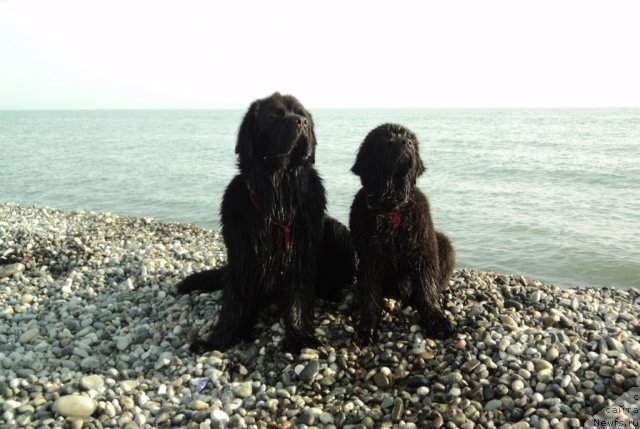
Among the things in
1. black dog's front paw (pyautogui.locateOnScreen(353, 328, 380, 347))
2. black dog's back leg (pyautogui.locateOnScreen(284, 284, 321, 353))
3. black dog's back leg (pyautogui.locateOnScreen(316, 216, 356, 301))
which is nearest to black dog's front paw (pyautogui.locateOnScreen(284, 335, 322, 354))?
black dog's back leg (pyautogui.locateOnScreen(284, 284, 321, 353))

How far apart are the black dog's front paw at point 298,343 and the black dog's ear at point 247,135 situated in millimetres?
1451

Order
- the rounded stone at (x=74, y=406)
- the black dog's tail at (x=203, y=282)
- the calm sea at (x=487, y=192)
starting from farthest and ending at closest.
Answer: the calm sea at (x=487, y=192), the black dog's tail at (x=203, y=282), the rounded stone at (x=74, y=406)

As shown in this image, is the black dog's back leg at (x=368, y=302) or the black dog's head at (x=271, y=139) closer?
the black dog's head at (x=271, y=139)

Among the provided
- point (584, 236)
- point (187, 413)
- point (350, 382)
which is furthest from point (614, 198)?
point (187, 413)

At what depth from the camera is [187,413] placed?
3.53m

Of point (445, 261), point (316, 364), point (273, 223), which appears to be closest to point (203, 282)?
point (273, 223)

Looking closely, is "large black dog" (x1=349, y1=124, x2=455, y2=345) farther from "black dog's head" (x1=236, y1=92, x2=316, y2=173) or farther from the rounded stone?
the rounded stone

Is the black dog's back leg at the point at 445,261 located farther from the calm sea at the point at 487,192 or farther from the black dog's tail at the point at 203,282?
the calm sea at the point at 487,192

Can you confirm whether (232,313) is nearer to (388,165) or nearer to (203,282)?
(203,282)

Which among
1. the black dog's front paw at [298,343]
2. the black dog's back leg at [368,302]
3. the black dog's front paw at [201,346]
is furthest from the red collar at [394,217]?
the black dog's front paw at [201,346]

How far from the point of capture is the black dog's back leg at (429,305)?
4320 mm

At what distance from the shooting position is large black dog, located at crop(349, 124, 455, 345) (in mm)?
4293

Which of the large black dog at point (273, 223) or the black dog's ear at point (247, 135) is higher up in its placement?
the black dog's ear at point (247, 135)

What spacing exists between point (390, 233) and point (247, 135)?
1366 mm
